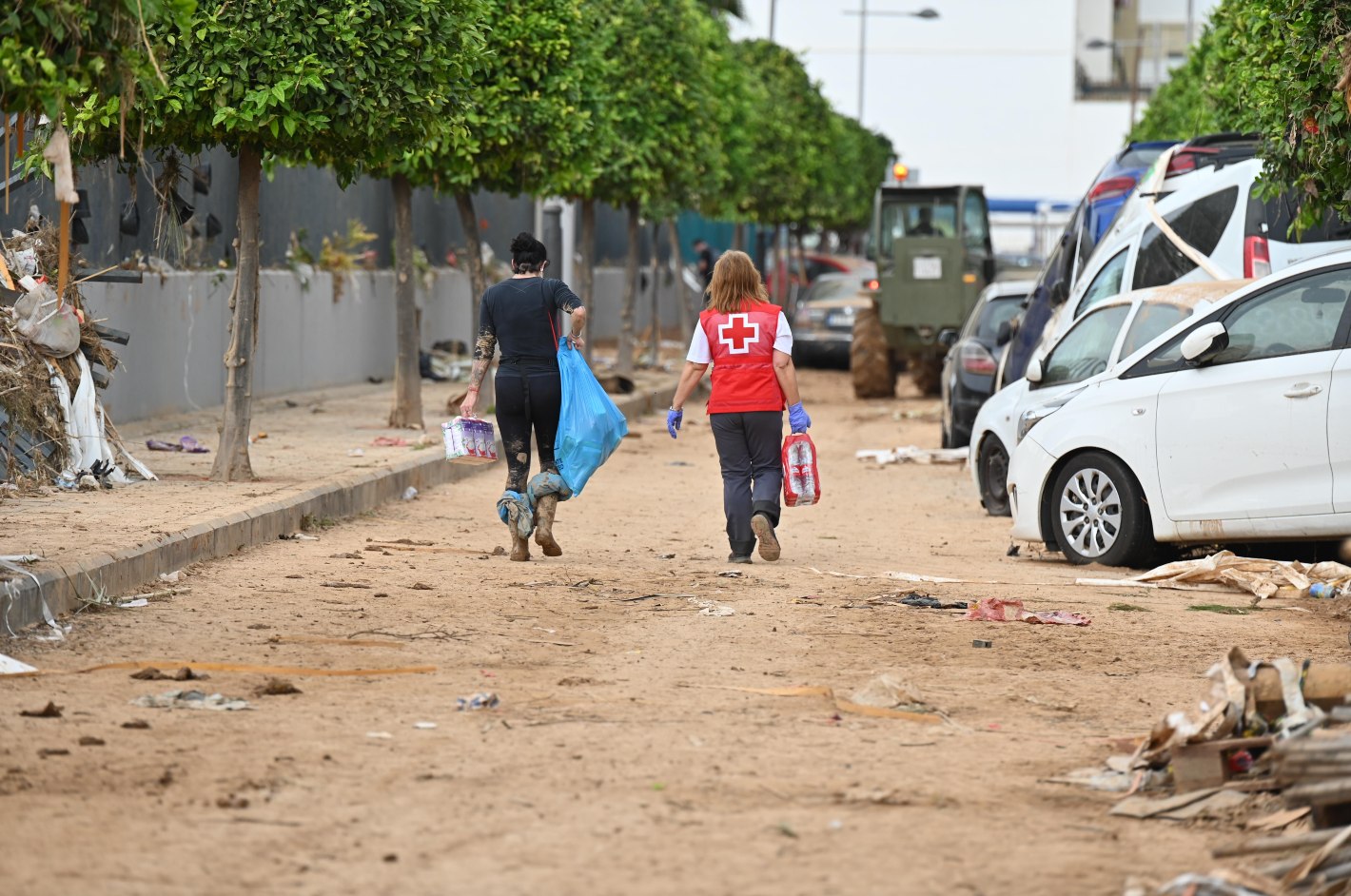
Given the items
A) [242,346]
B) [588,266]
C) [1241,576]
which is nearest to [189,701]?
[1241,576]

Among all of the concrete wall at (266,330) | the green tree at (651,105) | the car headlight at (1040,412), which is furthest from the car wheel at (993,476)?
the green tree at (651,105)

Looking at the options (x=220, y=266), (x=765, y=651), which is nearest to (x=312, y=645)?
(x=765, y=651)

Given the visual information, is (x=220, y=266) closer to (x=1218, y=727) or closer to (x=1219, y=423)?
(x=1219, y=423)

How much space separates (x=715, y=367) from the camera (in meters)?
11.3

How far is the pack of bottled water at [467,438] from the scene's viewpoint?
11.4 meters

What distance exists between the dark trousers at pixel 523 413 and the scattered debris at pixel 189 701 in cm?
449

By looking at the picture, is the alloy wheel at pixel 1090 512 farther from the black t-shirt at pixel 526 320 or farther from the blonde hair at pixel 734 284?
the black t-shirt at pixel 526 320

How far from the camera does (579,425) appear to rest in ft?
36.6

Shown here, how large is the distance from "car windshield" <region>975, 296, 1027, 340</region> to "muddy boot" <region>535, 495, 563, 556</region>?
945 centimetres

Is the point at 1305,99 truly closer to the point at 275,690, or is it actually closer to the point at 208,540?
the point at 208,540

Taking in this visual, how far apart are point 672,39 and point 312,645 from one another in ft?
64.0

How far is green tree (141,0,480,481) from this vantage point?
12.6m

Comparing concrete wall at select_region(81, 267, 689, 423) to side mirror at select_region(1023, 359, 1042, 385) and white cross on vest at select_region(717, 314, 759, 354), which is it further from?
side mirror at select_region(1023, 359, 1042, 385)

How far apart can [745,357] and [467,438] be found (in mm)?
1649
